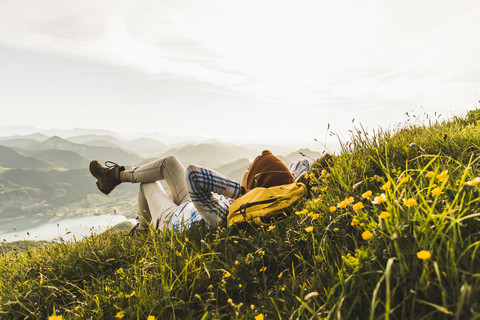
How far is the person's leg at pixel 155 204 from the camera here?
430 cm

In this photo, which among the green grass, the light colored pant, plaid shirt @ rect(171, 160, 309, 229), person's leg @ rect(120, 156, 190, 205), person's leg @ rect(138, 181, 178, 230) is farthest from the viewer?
person's leg @ rect(120, 156, 190, 205)

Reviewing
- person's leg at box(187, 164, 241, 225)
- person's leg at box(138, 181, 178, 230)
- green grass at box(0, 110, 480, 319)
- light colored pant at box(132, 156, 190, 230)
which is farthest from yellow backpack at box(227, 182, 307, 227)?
light colored pant at box(132, 156, 190, 230)

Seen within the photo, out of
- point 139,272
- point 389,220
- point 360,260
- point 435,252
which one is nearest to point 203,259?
point 139,272

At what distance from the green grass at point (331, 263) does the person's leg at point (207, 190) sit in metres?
0.47

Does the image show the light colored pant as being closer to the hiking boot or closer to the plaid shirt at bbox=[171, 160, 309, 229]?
the hiking boot

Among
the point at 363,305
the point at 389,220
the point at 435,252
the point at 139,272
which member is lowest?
the point at 139,272

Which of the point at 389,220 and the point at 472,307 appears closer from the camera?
the point at 472,307

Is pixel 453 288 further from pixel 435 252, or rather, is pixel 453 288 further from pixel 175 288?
pixel 175 288

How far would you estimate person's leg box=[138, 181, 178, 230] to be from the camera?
430 cm

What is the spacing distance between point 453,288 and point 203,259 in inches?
68.9

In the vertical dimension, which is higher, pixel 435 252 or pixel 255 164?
pixel 255 164

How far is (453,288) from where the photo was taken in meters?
1.05

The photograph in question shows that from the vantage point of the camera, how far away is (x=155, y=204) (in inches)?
186

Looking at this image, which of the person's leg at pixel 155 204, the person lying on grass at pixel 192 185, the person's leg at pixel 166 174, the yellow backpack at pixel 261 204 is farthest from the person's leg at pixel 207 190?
the person's leg at pixel 166 174
